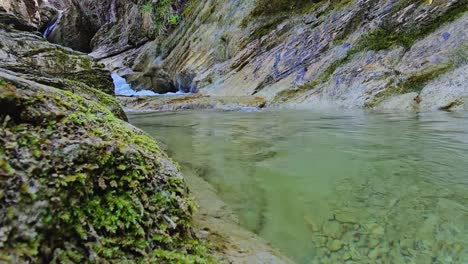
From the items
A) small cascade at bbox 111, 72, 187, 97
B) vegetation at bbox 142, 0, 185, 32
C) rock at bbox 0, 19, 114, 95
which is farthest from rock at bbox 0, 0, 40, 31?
rock at bbox 0, 19, 114, 95

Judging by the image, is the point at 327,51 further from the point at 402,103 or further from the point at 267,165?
the point at 267,165

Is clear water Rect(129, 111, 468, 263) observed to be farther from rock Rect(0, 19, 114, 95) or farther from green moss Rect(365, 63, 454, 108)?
rock Rect(0, 19, 114, 95)

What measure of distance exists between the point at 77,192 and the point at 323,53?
1134 centimetres

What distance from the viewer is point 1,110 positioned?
5.16 feet

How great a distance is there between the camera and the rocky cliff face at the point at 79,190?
127 cm

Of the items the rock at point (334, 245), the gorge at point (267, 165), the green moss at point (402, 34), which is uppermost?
the green moss at point (402, 34)

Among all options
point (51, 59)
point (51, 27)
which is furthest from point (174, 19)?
point (51, 27)

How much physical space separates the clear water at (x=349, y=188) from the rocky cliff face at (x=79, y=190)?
0.73 m

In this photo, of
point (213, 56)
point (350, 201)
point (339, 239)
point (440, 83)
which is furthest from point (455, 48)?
point (213, 56)

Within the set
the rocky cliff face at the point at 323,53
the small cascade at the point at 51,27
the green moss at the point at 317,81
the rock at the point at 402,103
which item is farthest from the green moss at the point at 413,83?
the small cascade at the point at 51,27

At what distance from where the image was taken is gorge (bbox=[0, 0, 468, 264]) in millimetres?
1453

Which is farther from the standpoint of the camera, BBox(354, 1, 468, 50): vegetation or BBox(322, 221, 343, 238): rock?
BBox(354, 1, 468, 50): vegetation

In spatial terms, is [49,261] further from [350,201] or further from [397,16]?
[397,16]

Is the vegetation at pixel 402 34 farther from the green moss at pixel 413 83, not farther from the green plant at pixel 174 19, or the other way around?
the green plant at pixel 174 19
